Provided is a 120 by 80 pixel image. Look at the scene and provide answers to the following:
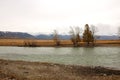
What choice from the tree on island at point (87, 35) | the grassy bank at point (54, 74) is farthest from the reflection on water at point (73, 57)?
the tree on island at point (87, 35)

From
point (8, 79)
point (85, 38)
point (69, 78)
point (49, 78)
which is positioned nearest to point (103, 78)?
point (69, 78)

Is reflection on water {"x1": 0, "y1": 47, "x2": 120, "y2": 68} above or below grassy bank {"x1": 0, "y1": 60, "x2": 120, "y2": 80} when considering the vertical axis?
below

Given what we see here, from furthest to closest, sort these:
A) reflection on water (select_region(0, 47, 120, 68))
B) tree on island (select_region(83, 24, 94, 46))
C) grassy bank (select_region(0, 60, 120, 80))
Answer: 1. tree on island (select_region(83, 24, 94, 46))
2. reflection on water (select_region(0, 47, 120, 68))
3. grassy bank (select_region(0, 60, 120, 80))

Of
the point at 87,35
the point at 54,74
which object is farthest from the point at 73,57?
the point at 87,35

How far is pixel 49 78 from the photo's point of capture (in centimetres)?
2391

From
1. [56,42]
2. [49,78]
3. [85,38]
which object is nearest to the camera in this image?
[49,78]

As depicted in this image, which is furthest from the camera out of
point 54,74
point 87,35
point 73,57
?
point 87,35

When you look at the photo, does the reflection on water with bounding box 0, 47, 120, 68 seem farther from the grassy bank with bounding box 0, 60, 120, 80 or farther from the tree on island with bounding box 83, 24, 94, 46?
the tree on island with bounding box 83, 24, 94, 46

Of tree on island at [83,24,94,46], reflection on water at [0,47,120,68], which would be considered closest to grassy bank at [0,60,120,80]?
reflection on water at [0,47,120,68]

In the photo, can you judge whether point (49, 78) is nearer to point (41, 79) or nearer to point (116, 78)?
point (41, 79)

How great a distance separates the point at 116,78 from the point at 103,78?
142 cm

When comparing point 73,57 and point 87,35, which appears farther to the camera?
point 87,35

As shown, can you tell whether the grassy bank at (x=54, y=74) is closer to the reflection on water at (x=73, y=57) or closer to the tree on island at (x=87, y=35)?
the reflection on water at (x=73, y=57)

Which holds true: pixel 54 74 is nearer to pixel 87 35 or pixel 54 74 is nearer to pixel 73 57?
pixel 73 57
